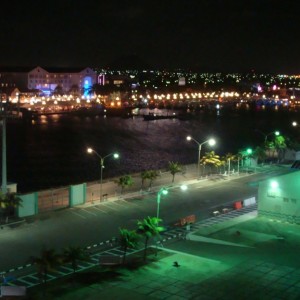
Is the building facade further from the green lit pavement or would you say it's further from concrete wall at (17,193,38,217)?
the green lit pavement

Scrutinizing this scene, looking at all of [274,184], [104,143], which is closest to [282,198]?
[274,184]

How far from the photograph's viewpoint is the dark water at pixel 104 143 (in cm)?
3591

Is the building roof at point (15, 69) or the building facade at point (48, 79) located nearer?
the building facade at point (48, 79)

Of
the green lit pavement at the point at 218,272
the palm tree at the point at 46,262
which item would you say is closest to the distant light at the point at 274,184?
the green lit pavement at the point at 218,272

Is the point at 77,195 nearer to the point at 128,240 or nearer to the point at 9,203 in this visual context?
the point at 9,203

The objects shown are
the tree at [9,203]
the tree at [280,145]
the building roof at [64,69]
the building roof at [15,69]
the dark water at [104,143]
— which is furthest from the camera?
the building roof at [64,69]

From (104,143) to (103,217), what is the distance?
33645 millimetres

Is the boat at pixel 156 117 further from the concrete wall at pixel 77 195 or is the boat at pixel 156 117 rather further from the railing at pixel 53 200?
the concrete wall at pixel 77 195

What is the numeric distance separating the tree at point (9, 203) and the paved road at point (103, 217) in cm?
59

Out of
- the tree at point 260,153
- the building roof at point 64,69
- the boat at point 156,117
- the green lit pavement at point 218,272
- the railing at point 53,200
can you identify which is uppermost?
the building roof at point 64,69

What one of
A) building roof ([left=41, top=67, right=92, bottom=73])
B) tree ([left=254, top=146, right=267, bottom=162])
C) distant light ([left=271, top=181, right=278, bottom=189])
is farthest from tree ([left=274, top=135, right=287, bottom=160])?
building roof ([left=41, top=67, right=92, bottom=73])

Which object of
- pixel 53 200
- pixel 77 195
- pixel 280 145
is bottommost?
pixel 53 200

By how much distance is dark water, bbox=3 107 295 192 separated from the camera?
1414 inches

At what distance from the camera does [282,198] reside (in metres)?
16.9
